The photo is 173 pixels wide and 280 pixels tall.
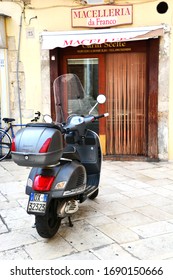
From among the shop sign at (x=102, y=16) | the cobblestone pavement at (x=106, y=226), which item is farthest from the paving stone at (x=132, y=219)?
the shop sign at (x=102, y=16)

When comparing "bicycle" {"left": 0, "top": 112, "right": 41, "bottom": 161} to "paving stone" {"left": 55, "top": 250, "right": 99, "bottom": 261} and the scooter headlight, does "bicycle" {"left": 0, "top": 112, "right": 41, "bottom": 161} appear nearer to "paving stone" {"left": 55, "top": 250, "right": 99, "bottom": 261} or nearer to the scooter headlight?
the scooter headlight

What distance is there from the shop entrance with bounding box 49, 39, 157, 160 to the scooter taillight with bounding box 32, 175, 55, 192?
384 cm

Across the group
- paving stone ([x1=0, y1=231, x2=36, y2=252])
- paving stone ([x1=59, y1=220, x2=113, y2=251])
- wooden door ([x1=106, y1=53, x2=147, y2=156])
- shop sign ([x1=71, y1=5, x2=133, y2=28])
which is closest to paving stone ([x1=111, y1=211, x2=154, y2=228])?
paving stone ([x1=59, y1=220, x2=113, y2=251])

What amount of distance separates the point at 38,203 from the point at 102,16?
4.78 m

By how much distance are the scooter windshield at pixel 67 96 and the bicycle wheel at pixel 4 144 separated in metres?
3.06

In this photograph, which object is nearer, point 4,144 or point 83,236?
point 83,236

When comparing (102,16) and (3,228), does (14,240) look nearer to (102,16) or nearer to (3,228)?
(3,228)

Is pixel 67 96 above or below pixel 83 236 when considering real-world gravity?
above

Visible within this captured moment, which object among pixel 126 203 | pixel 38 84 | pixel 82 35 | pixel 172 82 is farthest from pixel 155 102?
pixel 126 203

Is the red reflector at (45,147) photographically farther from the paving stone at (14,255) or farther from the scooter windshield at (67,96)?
the scooter windshield at (67,96)

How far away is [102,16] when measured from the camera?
6.87 metres

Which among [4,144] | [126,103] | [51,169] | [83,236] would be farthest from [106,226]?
[4,144]

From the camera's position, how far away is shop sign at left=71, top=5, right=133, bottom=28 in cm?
679

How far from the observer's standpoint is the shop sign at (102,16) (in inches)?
267
